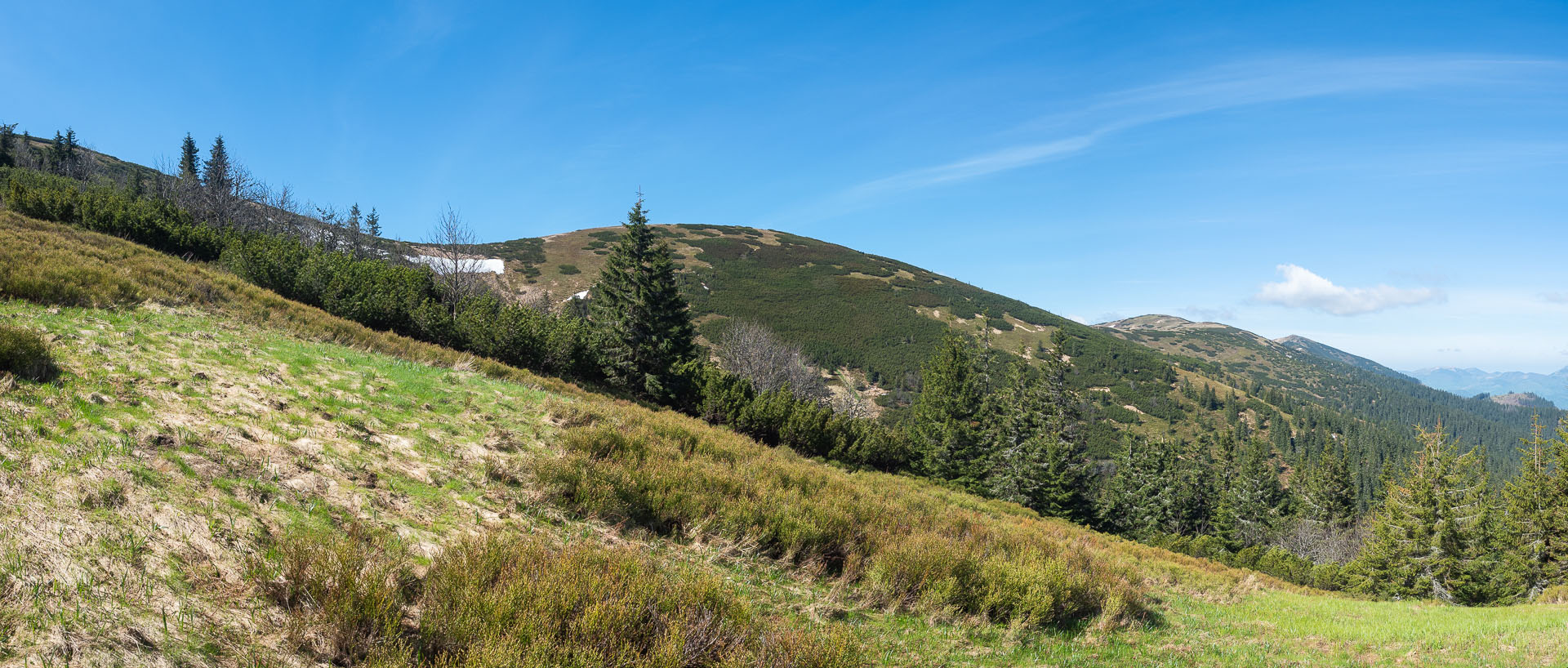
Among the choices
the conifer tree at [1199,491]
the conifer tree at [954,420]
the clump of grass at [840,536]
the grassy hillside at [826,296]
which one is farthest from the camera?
the grassy hillside at [826,296]

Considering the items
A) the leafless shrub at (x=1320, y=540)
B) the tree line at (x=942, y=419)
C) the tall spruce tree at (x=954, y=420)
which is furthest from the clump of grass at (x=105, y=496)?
the leafless shrub at (x=1320, y=540)

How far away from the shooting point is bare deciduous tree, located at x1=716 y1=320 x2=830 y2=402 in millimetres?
50469

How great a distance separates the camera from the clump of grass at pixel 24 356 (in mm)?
6457

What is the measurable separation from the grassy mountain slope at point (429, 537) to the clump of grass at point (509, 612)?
0.09ft

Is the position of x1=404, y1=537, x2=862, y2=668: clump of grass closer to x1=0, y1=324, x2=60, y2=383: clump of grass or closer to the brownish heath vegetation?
the brownish heath vegetation

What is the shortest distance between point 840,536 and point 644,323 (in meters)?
27.2

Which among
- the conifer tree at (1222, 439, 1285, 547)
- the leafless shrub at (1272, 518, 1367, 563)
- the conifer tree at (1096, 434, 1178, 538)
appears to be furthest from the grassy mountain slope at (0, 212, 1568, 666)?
the conifer tree at (1222, 439, 1285, 547)

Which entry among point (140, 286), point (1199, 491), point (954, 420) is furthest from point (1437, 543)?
point (140, 286)

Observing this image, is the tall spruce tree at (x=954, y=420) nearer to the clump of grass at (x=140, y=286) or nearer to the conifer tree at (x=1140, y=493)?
the conifer tree at (x=1140, y=493)

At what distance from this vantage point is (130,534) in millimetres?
4160

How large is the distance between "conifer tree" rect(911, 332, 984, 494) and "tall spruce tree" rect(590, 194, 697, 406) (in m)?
21.6

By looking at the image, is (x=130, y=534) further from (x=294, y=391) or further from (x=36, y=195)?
(x=36, y=195)

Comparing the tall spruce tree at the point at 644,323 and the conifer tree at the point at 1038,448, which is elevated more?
the tall spruce tree at the point at 644,323

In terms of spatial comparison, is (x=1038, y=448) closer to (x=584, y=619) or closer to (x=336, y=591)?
(x=584, y=619)
